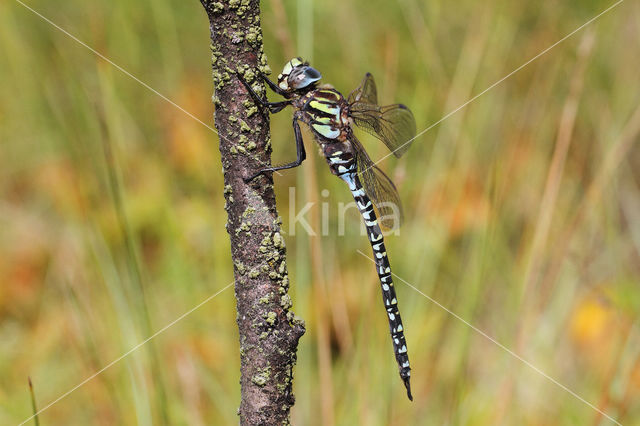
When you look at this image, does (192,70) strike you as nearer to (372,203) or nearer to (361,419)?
(372,203)

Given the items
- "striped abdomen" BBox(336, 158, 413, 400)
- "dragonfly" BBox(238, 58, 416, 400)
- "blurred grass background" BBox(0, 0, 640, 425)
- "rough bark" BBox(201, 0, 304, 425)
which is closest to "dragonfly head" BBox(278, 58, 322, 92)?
"dragonfly" BBox(238, 58, 416, 400)

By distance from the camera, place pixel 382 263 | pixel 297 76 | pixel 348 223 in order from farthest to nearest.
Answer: pixel 348 223, pixel 382 263, pixel 297 76

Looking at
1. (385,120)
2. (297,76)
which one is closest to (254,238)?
(297,76)

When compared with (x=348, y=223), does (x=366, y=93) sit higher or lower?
higher

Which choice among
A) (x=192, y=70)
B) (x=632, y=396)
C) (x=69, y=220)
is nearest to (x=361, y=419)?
(x=632, y=396)

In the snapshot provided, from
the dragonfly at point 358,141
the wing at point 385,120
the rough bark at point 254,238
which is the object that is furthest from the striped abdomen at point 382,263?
the rough bark at point 254,238

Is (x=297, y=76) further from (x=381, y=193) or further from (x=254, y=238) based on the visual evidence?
(x=254, y=238)

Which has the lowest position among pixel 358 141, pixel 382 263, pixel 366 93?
pixel 382 263
